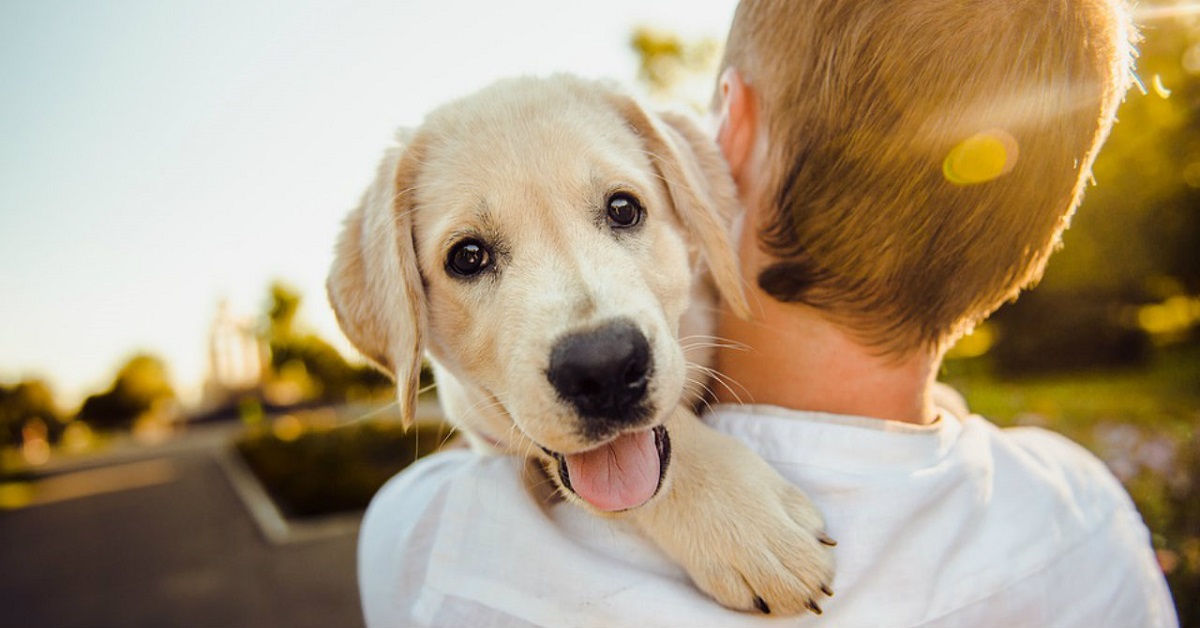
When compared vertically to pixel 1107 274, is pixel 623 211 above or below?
above

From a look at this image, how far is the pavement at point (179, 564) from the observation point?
11251mm

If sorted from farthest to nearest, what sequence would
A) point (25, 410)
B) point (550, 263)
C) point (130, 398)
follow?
point (130, 398), point (25, 410), point (550, 263)

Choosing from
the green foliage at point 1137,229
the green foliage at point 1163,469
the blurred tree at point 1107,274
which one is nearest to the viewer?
the green foliage at point 1163,469

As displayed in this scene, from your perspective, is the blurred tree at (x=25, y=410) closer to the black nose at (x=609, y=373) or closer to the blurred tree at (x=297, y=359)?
the blurred tree at (x=297, y=359)

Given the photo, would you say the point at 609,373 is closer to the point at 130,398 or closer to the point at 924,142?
the point at 924,142

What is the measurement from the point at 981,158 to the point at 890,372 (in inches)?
25.1

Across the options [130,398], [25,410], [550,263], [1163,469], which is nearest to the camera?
[550,263]

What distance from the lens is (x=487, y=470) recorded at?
2.12 meters

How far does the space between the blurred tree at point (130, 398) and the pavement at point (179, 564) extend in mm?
47914

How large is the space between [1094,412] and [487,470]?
9.78 m

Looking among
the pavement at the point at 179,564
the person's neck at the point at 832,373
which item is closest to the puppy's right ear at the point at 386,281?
the person's neck at the point at 832,373

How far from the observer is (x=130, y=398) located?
68500mm

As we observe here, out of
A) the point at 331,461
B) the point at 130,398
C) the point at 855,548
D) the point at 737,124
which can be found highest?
the point at 737,124

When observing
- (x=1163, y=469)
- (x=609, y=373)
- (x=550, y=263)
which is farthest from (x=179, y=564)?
(x=609, y=373)
